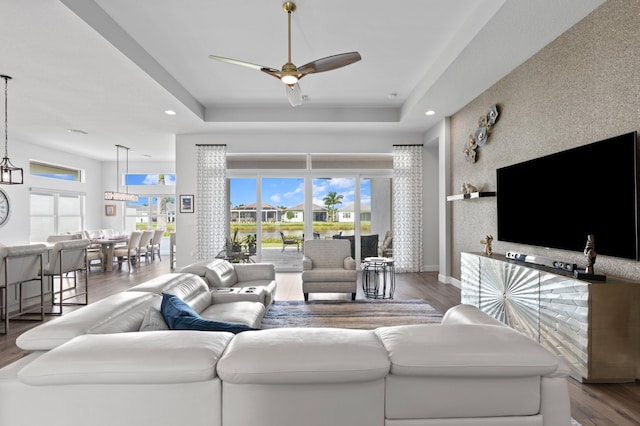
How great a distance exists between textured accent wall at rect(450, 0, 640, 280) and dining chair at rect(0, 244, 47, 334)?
18.5 ft

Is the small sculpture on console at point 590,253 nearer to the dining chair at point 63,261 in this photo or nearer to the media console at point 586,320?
the media console at point 586,320

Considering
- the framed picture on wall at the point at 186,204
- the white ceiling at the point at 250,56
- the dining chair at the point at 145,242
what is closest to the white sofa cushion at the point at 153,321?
the white ceiling at the point at 250,56

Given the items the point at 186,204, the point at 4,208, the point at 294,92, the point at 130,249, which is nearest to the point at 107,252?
the point at 130,249

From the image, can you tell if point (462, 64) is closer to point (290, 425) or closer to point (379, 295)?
point (379, 295)

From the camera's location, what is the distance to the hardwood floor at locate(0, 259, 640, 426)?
2.15m

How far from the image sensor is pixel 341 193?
7.34 meters

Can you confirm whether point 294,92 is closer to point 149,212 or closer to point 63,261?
point 63,261

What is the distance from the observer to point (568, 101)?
3.21 meters

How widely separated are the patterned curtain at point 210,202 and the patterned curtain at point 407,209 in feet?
11.5

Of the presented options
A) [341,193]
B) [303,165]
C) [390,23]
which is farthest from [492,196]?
[303,165]

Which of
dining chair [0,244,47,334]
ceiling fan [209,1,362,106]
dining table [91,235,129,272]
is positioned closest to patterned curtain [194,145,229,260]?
dining table [91,235,129,272]

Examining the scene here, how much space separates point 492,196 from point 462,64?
1.71 metres

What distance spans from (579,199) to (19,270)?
5.87 meters

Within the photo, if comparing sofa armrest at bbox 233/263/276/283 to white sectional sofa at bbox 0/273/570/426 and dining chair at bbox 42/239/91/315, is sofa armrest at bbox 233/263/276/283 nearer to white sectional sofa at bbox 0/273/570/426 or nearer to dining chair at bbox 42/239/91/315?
dining chair at bbox 42/239/91/315
